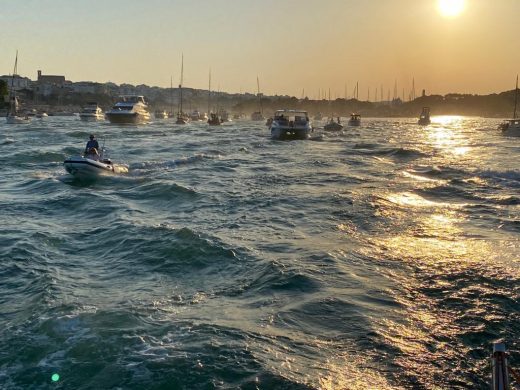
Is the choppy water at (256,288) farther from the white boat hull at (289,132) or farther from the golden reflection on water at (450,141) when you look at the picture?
the white boat hull at (289,132)

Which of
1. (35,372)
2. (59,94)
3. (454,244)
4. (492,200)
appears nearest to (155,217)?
(454,244)

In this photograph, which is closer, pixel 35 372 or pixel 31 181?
pixel 35 372

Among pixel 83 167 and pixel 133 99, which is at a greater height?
pixel 133 99

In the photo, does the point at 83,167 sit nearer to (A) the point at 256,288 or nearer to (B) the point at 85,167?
(B) the point at 85,167

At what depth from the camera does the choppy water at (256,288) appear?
7043 millimetres

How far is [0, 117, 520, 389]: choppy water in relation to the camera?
7043mm

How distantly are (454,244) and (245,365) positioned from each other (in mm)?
8124

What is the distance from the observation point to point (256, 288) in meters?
10.2

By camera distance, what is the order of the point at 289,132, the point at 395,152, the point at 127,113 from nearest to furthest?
1. the point at 395,152
2. the point at 289,132
3. the point at 127,113

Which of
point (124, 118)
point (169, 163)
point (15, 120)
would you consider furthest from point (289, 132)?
point (15, 120)

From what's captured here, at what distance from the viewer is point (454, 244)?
13312mm

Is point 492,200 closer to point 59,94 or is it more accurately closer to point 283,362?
point 283,362

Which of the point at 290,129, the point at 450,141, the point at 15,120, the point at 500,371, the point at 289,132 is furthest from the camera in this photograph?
the point at 15,120

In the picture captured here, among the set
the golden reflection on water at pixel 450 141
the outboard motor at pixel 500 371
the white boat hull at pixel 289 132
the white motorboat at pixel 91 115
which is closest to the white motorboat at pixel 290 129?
the white boat hull at pixel 289 132
